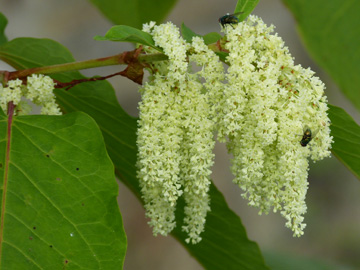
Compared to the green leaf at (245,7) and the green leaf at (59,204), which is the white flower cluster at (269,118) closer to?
the green leaf at (245,7)

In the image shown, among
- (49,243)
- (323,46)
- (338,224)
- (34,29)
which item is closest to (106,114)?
(49,243)

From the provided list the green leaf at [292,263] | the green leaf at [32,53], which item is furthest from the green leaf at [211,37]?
the green leaf at [292,263]

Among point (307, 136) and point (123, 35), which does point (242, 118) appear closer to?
point (307, 136)

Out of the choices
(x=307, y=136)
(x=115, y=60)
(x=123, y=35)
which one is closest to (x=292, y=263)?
(x=307, y=136)

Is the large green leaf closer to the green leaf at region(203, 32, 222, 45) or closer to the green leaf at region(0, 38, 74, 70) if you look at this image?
the green leaf at region(0, 38, 74, 70)

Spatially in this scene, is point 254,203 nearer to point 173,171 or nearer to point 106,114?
point 173,171

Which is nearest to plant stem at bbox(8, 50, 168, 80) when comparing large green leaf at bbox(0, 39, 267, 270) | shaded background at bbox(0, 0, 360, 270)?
large green leaf at bbox(0, 39, 267, 270)
